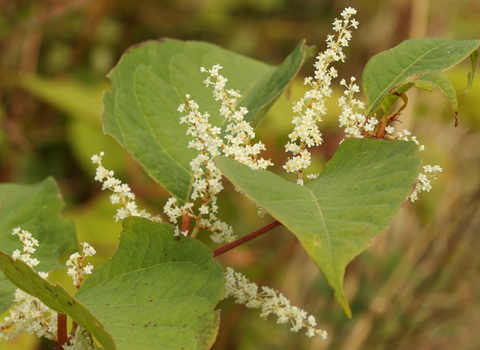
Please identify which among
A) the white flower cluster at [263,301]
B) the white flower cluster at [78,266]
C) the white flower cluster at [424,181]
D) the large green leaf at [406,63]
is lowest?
the white flower cluster at [263,301]

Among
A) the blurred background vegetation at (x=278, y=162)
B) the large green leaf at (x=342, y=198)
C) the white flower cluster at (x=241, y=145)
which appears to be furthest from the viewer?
the blurred background vegetation at (x=278, y=162)

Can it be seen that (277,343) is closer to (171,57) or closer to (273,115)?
(273,115)

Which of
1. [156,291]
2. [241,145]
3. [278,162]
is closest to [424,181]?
[241,145]

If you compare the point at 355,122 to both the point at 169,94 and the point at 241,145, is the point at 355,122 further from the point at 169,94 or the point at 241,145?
the point at 169,94

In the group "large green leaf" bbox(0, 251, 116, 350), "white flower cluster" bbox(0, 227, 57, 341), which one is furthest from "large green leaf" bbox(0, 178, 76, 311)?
"large green leaf" bbox(0, 251, 116, 350)

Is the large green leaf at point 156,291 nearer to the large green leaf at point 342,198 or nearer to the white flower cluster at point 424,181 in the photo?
the large green leaf at point 342,198

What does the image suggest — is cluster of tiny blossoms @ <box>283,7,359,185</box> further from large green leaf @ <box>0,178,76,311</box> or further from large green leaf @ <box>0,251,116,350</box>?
large green leaf @ <box>0,178,76,311</box>

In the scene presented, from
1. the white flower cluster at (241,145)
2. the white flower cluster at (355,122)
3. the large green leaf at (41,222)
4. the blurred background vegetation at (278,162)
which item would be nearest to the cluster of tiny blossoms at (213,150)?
the white flower cluster at (241,145)
